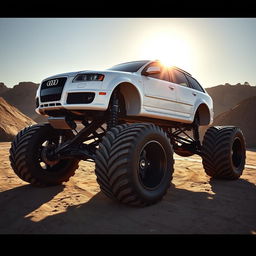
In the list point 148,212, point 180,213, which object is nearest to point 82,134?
point 148,212

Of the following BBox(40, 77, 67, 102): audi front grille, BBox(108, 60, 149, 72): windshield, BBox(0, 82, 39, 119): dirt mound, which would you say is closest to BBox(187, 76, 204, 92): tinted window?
BBox(108, 60, 149, 72): windshield

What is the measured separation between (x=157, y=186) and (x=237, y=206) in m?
1.15

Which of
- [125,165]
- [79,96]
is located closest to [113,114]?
[79,96]

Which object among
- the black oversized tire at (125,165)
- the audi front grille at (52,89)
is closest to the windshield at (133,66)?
the audi front grille at (52,89)

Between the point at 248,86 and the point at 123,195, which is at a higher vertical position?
the point at 248,86

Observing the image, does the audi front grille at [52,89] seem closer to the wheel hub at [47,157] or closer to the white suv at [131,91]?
the white suv at [131,91]

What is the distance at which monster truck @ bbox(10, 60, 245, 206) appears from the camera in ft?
9.94

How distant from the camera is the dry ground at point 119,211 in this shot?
2.45 metres

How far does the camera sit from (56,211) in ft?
9.91

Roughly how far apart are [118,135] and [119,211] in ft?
3.24

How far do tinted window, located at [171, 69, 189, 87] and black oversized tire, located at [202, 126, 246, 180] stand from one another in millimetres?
1349

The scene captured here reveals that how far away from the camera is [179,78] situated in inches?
225

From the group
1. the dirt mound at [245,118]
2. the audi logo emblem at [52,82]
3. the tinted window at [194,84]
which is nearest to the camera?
the audi logo emblem at [52,82]
